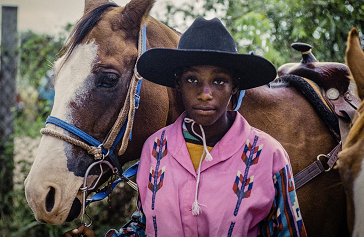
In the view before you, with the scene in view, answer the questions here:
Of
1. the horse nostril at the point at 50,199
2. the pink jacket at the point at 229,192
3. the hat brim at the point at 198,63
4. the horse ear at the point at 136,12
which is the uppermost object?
the horse ear at the point at 136,12

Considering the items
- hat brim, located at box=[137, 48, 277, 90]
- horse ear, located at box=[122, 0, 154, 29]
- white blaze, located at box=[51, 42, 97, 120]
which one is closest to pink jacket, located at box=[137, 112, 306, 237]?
hat brim, located at box=[137, 48, 277, 90]

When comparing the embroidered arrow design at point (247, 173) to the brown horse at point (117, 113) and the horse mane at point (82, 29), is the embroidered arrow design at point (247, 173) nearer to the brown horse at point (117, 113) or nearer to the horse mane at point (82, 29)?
the brown horse at point (117, 113)

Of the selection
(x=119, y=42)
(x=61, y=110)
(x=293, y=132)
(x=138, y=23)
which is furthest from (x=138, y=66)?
(x=293, y=132)

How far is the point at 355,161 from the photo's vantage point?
3.96 ft

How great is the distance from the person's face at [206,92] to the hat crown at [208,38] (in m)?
0.11

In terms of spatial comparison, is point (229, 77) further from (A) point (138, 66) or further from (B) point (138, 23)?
(B) point (138, 23)

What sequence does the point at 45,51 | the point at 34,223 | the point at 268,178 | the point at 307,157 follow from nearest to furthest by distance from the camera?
the point at 268,178
the point at 307,157
the point at 34,223
the point at 45,51

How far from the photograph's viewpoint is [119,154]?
184cm

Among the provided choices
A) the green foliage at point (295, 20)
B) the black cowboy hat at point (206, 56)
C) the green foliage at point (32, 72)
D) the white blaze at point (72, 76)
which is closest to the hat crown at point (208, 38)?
the black cowboy hat at point (206, 56)

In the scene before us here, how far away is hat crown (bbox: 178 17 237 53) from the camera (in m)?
1.64

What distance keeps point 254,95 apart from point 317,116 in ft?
1.71

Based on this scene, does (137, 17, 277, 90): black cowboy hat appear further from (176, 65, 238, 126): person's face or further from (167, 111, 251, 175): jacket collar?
(167, 111, 251, 175): jacket collar

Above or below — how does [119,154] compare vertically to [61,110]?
below

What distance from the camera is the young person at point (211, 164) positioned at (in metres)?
1.51
